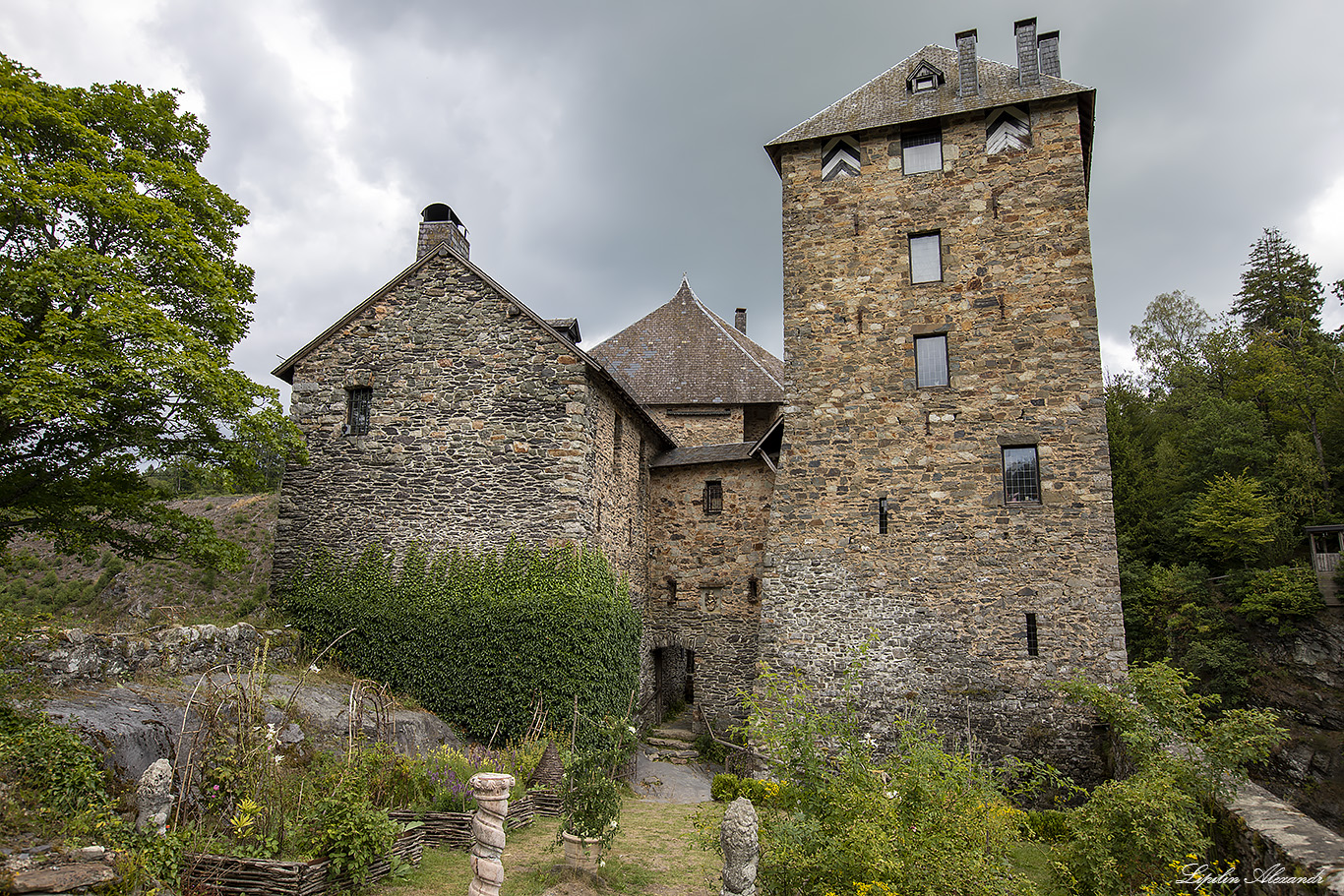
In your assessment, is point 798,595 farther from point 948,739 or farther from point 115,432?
point 115,432

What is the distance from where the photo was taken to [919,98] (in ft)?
49.1

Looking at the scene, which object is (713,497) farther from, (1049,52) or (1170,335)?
(1170,335)

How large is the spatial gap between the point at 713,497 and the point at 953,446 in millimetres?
5826

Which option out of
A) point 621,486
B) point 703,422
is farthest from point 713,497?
point 703,422

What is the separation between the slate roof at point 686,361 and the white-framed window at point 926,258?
24.2 ft

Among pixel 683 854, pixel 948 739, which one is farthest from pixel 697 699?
pixel 683 854

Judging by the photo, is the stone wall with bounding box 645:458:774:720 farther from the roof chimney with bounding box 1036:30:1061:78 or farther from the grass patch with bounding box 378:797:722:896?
the roof chimney with bounding box 1036:30:1061:78

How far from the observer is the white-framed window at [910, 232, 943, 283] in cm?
1415

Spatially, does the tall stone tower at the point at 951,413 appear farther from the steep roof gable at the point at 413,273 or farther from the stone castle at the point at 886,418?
the steep roof gable at the point at 413,273

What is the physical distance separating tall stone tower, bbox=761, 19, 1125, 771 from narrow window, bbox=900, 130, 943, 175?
0.05m

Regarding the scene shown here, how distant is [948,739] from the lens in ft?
40.9

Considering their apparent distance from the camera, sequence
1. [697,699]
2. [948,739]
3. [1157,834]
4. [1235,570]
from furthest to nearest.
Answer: [1235,570] → [697,699] → [948,739] → [1157,834]

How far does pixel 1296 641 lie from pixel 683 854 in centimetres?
2051

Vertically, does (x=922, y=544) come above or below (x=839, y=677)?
above
